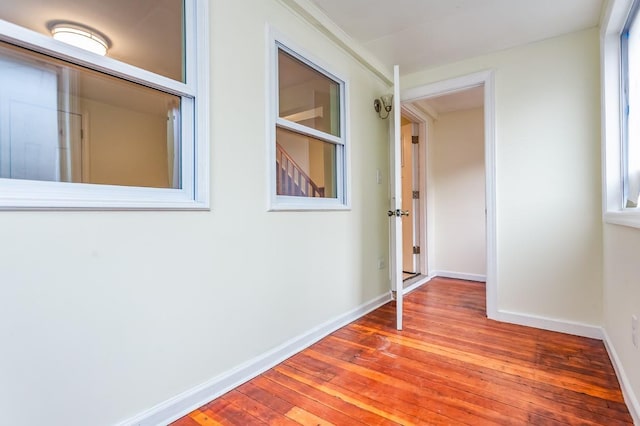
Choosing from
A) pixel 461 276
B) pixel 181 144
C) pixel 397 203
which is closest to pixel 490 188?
pixel 397 203

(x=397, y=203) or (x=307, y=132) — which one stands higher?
(x=307, y=132)

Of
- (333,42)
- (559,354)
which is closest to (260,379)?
(559,354)

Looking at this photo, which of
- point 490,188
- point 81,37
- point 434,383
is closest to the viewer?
point 81,37

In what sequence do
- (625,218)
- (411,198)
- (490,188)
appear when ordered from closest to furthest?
(625,218)
(490,188)
(411,198)

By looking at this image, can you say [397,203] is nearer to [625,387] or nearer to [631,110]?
[631,110]

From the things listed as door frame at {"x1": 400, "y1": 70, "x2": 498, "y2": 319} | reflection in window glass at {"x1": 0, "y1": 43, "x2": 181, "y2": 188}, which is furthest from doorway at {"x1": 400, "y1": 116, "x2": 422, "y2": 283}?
reflection in window glass at {"x1": 0, "y1": 43, "x2": 181, "y2": 188}

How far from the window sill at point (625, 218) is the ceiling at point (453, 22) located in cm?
139

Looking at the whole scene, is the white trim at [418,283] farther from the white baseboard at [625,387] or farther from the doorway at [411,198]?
the white baseboard at [625,387]

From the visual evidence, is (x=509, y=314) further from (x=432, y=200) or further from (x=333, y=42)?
(x=333, y=42)

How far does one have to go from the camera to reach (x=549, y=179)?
2.45 m

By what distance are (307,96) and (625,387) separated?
8.08ft

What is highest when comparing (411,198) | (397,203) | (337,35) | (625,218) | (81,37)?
(337,35)

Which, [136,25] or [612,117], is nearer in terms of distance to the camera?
[136,25]

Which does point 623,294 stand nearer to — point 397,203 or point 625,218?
point 625,218
